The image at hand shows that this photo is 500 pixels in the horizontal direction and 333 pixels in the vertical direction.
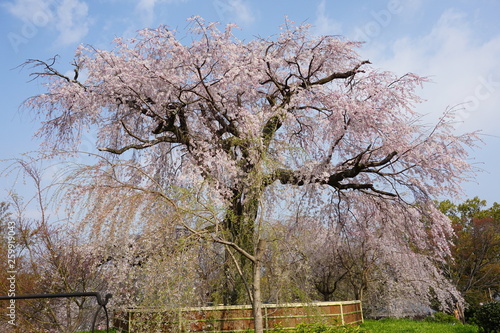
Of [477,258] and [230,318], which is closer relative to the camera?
[230,318]

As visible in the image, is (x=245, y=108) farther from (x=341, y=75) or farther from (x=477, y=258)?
(x=477, y=258)

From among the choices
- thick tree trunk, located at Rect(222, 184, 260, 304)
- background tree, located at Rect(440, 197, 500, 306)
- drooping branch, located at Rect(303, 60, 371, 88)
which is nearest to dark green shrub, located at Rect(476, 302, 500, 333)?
thick tree trunk, located at Rect(222, 184, 260, 304)

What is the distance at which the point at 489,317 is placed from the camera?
481 inches

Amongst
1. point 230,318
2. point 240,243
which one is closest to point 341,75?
point 240,243

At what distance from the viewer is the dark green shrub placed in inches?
473

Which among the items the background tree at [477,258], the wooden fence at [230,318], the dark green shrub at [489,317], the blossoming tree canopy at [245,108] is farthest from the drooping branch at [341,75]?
the background tree at [477,258]

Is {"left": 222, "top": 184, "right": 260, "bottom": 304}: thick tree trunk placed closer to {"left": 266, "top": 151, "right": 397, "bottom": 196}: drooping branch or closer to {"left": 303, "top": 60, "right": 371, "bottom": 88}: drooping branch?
{"left": 266, "top": 151, "right": 397, "bottom": 196}: drooping branch

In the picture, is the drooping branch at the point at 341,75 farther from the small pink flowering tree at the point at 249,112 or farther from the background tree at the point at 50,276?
the background tree at the point at 50,276

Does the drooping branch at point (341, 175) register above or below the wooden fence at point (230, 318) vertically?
above

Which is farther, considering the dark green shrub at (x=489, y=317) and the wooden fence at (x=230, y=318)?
the dark green shrub at (x=489, y=317)

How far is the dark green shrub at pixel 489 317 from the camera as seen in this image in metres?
12.0

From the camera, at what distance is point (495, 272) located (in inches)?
978

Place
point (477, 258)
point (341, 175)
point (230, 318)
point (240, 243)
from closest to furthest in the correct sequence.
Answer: point (240, 243) < point (230, 318) < point (341, 175) < point (477, 258)

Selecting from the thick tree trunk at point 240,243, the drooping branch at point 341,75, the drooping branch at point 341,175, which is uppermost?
the drooping branch at point 341,75
